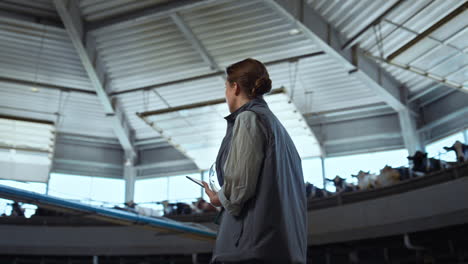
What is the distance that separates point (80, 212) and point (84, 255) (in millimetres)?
4957

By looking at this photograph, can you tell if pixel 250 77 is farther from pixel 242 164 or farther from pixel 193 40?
pixel 193 40

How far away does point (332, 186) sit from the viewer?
1650 centimetres

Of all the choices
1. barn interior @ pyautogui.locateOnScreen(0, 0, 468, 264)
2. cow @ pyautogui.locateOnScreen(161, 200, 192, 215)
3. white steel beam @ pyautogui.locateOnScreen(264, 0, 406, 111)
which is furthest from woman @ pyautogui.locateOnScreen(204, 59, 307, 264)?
cow @ pyautogui.locateOnScreen(161, 200, 192, 215)

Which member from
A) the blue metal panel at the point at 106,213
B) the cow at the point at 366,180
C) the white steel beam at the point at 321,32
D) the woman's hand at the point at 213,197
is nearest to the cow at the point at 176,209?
the blue metal panel at the point at 106,213

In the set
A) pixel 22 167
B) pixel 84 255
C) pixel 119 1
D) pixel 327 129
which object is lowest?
pixel 84 255

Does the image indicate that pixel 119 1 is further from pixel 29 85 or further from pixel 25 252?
pixel 25 252

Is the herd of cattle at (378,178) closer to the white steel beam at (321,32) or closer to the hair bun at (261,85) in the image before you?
the white steel beam at (321,32)

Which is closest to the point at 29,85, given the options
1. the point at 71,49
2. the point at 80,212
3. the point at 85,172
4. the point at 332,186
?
the point at 71,49

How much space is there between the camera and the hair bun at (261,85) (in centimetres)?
247

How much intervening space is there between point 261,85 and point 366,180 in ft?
44.9

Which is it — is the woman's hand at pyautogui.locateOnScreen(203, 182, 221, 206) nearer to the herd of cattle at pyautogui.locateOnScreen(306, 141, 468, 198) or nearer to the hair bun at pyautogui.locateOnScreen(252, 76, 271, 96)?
the hair bun at pyautogui.locateOnScreen(252, 76, 271, 96)

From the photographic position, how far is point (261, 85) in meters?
2.48

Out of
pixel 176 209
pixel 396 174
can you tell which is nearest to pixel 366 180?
pixel 396 174

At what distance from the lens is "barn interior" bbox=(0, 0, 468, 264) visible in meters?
14.1
